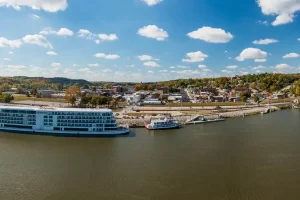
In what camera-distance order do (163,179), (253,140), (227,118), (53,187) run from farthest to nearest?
(227,118) → (253,140) → (163,179) → (53,187)

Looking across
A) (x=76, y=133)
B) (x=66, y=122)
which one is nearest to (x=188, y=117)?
(x=76, y=133)

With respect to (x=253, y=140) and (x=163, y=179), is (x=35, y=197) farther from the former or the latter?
(x=253, y=140)

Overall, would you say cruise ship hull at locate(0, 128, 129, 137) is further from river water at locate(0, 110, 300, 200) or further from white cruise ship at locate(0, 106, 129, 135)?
river water at locate(0, 110, 300, 200)

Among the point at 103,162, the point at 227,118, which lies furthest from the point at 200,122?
the point at 103,162

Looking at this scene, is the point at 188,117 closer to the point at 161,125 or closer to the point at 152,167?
the point at 161,125

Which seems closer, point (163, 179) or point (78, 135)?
point (163, 179)

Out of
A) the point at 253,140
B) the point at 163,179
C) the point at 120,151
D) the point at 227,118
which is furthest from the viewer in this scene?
the point at 227,118
